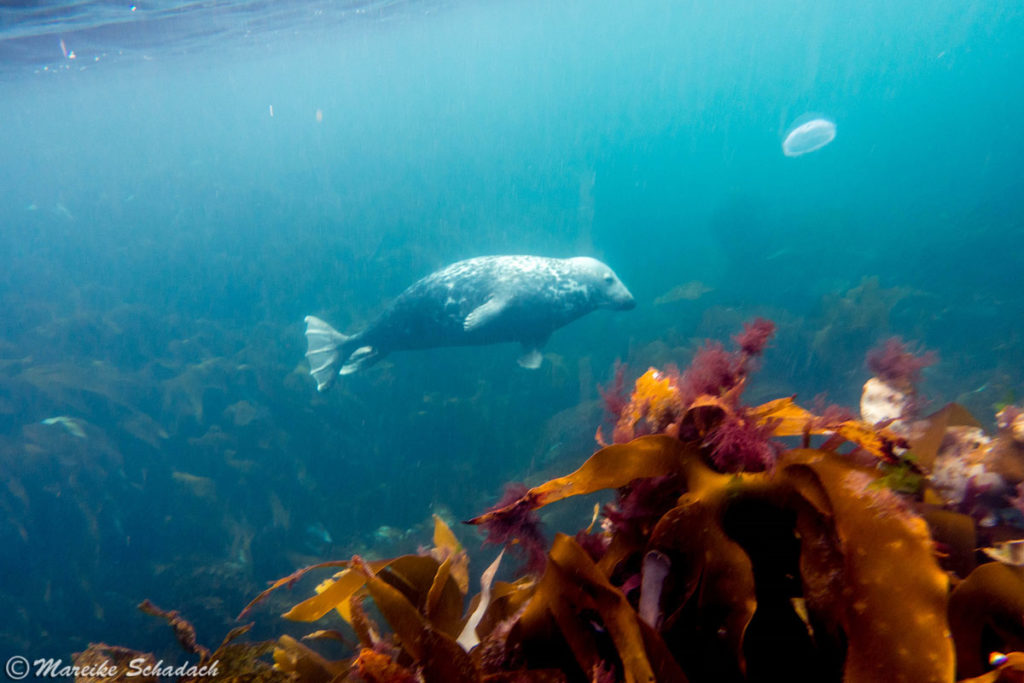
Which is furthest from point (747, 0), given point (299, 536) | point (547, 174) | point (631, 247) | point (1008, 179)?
point (299, 536)

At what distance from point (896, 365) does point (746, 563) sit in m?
0.94

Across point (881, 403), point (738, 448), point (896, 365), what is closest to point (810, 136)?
point (896, 365)

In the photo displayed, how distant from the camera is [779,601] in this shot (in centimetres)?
101

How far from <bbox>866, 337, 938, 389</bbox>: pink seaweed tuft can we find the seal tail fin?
9.16 metres

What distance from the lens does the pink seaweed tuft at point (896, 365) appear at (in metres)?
1.42

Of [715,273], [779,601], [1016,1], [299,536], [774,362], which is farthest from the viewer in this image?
[1016,1]

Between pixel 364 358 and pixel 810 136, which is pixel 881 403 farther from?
pixel 810 136

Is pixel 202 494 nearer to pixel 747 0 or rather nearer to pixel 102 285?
pixel 102 285

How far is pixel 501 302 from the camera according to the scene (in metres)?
7.52

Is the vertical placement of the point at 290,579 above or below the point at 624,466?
below

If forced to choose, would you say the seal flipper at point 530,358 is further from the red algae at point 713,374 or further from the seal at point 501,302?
the red algae at point 713,374

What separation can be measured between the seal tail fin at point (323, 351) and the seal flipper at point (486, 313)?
3.45 m

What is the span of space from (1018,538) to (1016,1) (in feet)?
544

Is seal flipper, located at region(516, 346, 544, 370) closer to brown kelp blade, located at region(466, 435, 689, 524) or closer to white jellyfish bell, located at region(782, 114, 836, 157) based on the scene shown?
brown kelp blade, located at region(466, 435, 689, 524)
